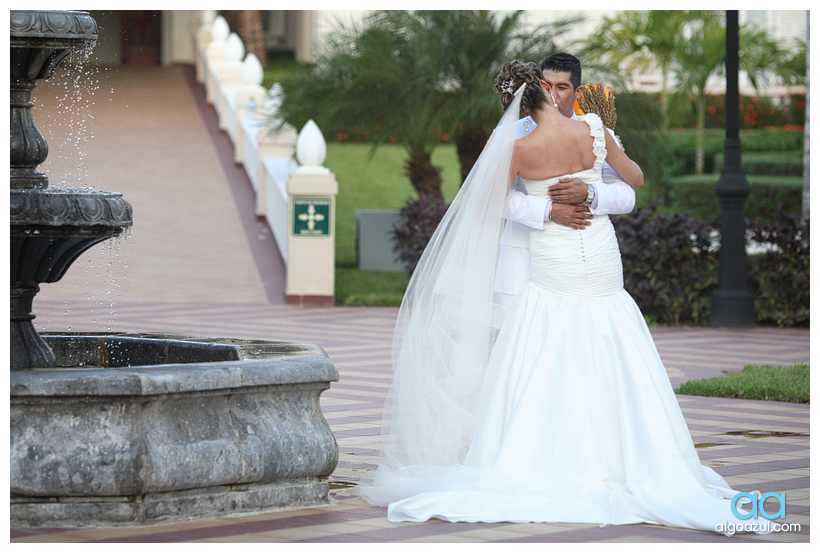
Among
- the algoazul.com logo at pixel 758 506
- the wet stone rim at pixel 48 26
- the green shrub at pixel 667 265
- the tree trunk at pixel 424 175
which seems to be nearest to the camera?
the algoazul.com logo at pixel 758 506

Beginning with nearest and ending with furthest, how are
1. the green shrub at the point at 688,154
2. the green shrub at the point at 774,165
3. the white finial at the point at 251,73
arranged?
the white finial at the point at 251,73 < the green shrub at the point at 774,165 < the green shrub at the point at 688,154

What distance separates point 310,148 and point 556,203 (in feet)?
24.9

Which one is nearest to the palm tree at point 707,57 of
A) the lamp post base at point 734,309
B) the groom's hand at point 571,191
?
the lamp post base at point 734,309

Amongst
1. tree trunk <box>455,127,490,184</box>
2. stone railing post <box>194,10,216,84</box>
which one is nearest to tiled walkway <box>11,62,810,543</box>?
tree trunk <box>455,127,490,184</box>

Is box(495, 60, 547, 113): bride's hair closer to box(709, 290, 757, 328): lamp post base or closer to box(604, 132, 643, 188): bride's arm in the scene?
box(604, 132, 643, 188): bride's arm

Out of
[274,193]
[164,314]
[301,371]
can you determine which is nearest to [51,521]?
[301,371]

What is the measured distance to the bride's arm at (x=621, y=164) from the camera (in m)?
5.05

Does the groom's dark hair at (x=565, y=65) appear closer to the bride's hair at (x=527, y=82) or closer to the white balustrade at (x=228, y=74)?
the bride's hair at (x=527, y=82)

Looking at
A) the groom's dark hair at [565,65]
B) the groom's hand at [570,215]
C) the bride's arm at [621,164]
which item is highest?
the groom's dark hair at [565,65]

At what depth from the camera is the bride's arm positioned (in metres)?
5.05

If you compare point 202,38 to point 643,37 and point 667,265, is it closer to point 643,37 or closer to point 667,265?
point 643,37

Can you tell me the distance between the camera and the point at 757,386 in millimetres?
7566

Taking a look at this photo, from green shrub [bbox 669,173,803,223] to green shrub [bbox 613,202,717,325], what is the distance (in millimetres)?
7598

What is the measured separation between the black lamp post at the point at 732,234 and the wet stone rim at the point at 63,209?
7.55 m
